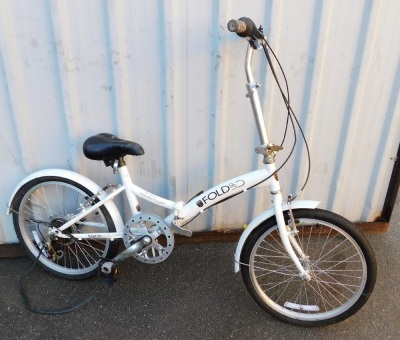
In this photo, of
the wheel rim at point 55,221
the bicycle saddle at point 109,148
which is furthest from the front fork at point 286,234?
the wheel rim at point 55,221

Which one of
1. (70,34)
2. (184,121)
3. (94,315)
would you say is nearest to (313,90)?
(184,121)

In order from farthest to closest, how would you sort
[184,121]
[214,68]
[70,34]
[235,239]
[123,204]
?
[235,239]
[123,204]
[184,121]
[214,68]
[70,34]

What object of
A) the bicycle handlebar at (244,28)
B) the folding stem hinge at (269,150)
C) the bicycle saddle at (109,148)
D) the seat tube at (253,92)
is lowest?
the bicycle saddle at (109,148)

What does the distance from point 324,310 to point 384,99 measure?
1.47 metres

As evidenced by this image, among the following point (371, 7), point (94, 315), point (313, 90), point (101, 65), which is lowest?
point (94, 315)

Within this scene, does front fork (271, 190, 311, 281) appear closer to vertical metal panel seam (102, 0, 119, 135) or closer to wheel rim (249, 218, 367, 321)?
wheel rim (249, 218, 367, 321)

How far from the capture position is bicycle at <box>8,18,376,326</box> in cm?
209

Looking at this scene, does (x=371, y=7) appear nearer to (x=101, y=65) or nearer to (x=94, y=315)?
(x=101, y=65)

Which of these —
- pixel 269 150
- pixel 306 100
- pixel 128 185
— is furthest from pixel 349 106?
pixel 128 185

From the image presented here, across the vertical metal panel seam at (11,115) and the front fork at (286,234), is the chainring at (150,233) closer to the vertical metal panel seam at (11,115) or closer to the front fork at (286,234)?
the front fork at (286,234)

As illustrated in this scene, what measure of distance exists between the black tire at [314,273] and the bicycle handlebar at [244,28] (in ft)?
3.25

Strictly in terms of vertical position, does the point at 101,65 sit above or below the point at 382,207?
above

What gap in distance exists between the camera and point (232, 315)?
2367 mm

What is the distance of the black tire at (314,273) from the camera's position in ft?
6.90
